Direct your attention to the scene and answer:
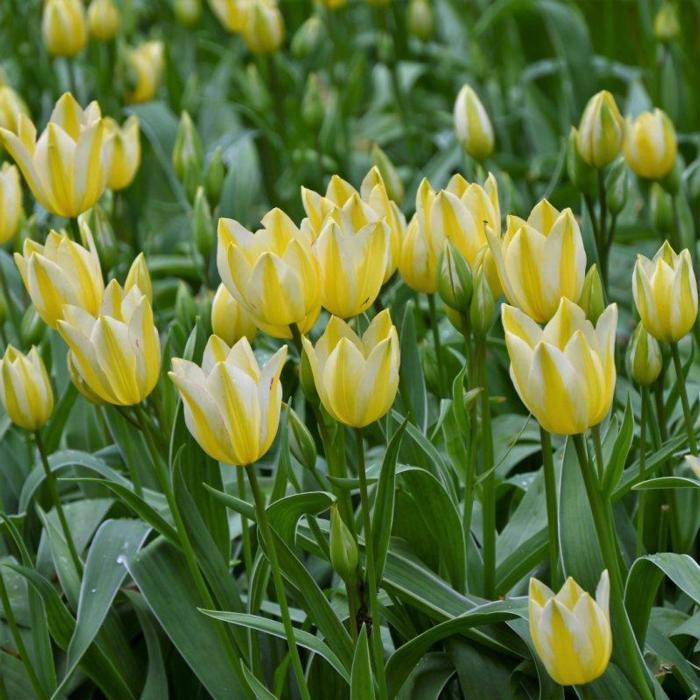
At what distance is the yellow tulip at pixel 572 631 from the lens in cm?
114

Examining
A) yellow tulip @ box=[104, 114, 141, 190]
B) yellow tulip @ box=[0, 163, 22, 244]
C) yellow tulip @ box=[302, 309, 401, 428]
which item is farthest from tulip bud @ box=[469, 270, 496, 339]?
yellow tulip @ box=[104, 114, 141, 190]

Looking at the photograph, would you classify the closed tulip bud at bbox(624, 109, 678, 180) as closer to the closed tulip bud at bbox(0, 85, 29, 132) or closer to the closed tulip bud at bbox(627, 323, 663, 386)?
the closed tulip bud at bbox(627, 323, 663, 386)

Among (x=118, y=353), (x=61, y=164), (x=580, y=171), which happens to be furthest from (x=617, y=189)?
(x=118, y=353)

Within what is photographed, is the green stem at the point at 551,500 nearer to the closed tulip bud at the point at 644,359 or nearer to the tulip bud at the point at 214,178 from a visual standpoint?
the closed tulip bud at the point at 644,359

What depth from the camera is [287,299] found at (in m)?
1.34

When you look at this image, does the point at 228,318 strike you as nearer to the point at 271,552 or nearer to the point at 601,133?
the point at 271,552

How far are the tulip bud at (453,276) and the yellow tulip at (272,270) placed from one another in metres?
0.17

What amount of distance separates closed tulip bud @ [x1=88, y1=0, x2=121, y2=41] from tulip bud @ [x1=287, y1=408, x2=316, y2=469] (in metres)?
2.01

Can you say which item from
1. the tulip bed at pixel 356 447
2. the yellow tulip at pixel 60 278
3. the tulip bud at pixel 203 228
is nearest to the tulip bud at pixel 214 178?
the tulip bed at pixel 356 447

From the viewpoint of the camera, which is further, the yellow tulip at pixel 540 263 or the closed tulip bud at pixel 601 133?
the closed tulip bud at pixel 601 133

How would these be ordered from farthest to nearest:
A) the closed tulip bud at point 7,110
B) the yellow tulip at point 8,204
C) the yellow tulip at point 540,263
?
1. the closed tulip bud at point 7,110
2. the yellow tulip at point 8,204
3. the yellow tulip at point 540,263

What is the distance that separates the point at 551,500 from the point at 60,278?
0.63m

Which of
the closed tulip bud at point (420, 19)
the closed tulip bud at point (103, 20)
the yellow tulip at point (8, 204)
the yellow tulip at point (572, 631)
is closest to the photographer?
the yellow tulip at point (572, 631)

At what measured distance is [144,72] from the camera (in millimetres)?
3314
